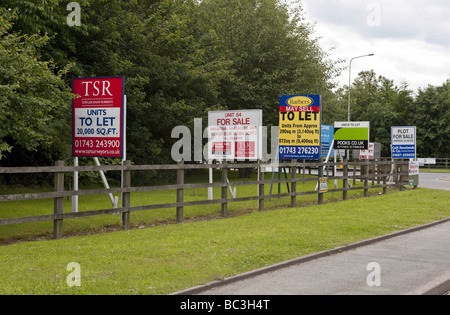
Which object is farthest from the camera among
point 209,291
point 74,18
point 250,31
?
point 250,31

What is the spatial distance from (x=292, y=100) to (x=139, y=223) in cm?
795

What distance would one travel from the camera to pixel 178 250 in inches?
375

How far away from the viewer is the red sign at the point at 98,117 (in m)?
13.2

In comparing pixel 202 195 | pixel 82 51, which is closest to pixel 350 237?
pixel 202 195

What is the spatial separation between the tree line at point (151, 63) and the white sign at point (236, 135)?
14.6ft

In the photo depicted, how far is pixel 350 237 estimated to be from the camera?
11.6 m

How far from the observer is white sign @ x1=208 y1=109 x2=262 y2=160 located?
62.9 feet

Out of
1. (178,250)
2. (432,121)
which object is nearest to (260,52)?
(178,250)

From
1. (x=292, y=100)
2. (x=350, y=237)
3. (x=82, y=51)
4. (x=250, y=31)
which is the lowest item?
(x=350, y=237)

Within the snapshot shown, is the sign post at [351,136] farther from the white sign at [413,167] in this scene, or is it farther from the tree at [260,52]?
the tree at [260,52]

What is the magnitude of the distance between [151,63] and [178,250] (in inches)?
671

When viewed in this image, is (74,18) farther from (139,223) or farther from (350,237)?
(350,237)

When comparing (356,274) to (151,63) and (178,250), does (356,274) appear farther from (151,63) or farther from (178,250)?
(151,63)

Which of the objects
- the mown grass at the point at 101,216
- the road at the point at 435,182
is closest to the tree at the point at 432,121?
the road at the point at 435,182
